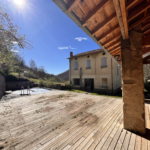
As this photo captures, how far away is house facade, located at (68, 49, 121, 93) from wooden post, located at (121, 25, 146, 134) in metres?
8.65

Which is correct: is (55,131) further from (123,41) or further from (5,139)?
(123,41)

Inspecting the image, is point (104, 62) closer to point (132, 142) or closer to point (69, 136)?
point (132, 142)

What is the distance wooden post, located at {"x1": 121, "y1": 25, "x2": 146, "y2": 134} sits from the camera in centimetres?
220

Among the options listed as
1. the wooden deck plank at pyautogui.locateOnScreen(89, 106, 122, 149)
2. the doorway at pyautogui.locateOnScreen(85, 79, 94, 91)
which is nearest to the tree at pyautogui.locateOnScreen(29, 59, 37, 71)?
the doorway at pyautogui.locateOnScreen(85, 79, 94, 91)

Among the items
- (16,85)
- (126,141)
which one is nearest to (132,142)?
(126,141)

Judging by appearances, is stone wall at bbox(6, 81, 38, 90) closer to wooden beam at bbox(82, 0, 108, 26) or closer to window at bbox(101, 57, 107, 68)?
window at bbox(101, 57, 107, 68)

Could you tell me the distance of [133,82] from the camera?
227 centimetres

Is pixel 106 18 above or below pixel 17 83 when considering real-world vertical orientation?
above

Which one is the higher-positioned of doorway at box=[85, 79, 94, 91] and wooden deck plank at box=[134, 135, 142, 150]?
doorway at box=[85, 79, 94, 91]

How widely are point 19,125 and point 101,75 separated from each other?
11.6 metres

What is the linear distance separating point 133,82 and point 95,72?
10.8 m

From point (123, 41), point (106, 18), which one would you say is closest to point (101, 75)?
point (123, 41)

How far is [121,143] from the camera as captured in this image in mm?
1944

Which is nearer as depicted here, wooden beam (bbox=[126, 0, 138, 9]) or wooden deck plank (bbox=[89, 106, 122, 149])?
wooden beam (bbox=[126, 0, 138, 9])
